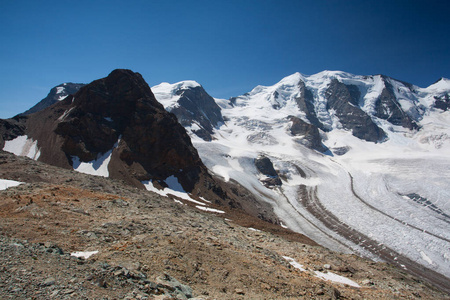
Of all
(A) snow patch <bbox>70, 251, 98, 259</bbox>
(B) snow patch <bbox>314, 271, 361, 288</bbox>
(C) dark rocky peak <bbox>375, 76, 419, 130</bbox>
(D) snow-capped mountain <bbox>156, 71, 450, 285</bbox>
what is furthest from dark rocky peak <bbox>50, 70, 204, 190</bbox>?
(C) dark rocky peak <bbox>375, 76, 419, 130</bbox>

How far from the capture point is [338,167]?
10131cm

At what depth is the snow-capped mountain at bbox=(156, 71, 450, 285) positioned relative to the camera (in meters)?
41.1

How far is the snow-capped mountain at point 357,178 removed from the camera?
Result: 41.1m

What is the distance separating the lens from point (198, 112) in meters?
156

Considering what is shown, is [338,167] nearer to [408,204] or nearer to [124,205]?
[408,204]

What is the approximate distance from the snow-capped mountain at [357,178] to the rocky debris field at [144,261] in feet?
93.3

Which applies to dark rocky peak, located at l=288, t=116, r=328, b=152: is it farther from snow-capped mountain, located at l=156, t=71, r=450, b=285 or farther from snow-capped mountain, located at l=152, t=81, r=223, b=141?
snow-capped mountain, located at l=152, t=81, r=223, b=141

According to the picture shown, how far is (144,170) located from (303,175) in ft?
201

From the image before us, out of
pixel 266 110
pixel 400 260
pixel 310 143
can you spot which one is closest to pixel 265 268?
pixel 400 260

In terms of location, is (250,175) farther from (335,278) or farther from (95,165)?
(335,278)

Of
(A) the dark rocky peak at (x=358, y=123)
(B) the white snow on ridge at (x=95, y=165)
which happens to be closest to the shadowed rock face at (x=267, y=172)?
(B) the white snow on ridge at (x=95, y=165)

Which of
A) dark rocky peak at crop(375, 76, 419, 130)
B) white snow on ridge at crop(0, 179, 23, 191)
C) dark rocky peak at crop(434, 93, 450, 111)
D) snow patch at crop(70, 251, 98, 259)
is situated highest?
dark rocky peak at crop(434, 93, 450, 111)

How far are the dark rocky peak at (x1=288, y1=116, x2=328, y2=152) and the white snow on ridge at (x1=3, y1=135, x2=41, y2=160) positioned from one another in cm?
11942

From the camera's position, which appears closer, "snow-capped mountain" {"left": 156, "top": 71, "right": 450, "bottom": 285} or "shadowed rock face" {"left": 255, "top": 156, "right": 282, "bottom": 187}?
"snow-capped mountain" {"left": 156, "top": 71, "right": 450, "bottom": 285}
